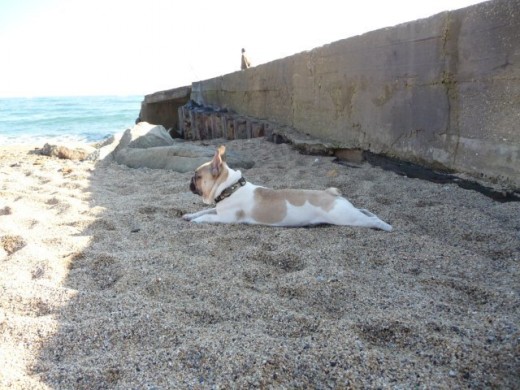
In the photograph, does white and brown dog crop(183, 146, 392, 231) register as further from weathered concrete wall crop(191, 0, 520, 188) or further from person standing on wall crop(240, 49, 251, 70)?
person standing on wall crop(240, 49, 251, 70)

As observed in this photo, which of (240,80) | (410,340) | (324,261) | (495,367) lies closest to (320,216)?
(324,261)

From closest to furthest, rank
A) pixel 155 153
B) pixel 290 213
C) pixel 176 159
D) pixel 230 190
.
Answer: pixel 290 213, pixel 230 190, pixel 176 159, pixel 155 153

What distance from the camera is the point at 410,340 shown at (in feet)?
6.41

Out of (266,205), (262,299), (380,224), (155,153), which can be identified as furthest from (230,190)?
(155,153)

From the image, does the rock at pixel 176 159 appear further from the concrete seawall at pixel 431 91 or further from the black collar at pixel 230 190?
the black collar at pixel 230 190

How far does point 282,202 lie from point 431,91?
201cm

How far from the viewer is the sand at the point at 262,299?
5.78 feet

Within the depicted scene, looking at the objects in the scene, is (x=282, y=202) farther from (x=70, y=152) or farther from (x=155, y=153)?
(x=70, y=152)

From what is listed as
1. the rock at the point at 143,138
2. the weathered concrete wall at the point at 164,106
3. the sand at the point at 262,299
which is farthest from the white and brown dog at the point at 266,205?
the weathered concrete wall at the point at 164,106

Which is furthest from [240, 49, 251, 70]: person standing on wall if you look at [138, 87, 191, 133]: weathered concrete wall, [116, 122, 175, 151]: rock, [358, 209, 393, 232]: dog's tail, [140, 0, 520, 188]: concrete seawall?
[358, 209, 393, 232]: dog's tail

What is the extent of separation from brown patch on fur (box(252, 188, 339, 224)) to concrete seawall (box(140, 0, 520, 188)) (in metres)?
1.42

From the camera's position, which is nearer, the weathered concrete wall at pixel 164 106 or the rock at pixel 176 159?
the rock at pixel 176 159

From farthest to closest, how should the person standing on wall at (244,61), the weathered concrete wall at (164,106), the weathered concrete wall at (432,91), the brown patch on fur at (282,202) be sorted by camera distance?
the weathered concrete wall at (164,106), the person standing on wall at (244,61), the brown patch on fur at (282,202), the weathered concrete wall at (432,91)

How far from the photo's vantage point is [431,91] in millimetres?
4520
